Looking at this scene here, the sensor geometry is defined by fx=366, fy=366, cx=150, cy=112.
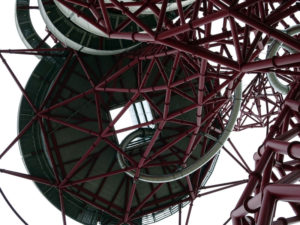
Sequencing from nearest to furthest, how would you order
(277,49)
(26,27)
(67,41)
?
(277,49)
(67,41)
(26,27)

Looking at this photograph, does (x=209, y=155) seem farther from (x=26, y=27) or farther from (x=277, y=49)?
(x=26, y=27)

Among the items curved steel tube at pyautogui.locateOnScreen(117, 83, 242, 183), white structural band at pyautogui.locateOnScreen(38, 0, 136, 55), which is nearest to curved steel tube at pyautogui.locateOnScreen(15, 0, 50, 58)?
white structural band at pyautogui.locateOnScreen(38, 0, 136, 55)

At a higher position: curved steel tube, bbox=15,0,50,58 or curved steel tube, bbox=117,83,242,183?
curved steel tube, bbox=15,0,50,58

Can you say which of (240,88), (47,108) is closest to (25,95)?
(47,108)

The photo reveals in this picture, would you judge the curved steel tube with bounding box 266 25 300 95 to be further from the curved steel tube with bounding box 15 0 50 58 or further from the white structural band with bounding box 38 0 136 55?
the curved steel tube with bounding box 15 0 50 58

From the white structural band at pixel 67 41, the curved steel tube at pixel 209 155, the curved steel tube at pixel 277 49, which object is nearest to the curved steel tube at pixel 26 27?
the white structural band at pixel 67 41

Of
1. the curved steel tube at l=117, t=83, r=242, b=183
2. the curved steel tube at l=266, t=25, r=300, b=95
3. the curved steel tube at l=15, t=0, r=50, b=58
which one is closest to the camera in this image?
the curved steel tube at l=266, t=25, r=300, b=95

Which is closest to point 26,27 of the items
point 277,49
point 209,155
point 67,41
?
point 67,41

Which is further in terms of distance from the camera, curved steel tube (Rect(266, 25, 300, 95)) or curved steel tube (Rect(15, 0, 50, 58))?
curved steel tube (Rect(15, 0, 50, 58))

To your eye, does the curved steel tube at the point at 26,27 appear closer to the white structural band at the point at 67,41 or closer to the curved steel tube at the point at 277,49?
the white structural band at the point at 67,41

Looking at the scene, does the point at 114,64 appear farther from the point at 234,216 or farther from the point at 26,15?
the point at 234,216

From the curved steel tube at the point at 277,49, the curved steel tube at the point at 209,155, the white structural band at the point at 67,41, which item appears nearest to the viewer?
the curved steel tube at the point at 277,49

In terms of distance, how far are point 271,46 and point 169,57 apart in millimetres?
7911

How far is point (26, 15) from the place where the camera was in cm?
2284
